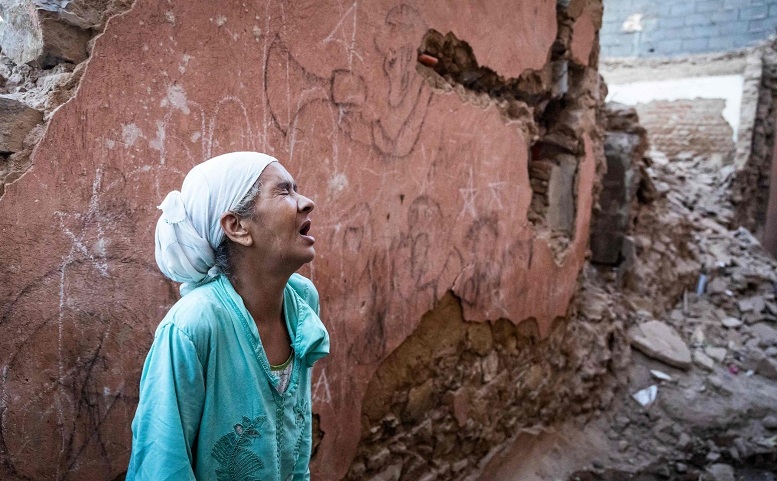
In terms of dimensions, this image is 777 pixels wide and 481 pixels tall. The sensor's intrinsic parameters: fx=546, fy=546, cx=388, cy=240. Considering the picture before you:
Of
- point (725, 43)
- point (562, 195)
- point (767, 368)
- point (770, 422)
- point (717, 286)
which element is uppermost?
point (725, 43)

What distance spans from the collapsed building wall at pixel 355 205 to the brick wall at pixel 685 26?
687 centimetres

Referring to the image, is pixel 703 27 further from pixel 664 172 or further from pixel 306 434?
pixel 306 434

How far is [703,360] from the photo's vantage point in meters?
4.72

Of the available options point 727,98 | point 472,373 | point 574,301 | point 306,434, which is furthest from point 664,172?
point 306,434

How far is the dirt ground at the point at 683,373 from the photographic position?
3674mm

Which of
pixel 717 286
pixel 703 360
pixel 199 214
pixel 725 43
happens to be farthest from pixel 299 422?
pixel 725 43

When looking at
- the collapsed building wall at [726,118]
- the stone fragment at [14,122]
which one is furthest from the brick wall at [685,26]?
the stone fragment at [14,122]

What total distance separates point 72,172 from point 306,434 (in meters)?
0.95

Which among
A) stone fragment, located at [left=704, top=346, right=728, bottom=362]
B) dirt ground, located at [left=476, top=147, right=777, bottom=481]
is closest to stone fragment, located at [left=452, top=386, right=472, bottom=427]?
dirt ground, located at [left=476, top=147, right=777, bottom=481]

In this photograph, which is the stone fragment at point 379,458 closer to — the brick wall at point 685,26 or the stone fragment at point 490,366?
the stone fragment at point 490,366

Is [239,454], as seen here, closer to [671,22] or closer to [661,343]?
[661,343]

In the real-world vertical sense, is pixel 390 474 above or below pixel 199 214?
below

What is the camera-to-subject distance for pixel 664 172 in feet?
24.1

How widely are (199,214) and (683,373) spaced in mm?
4528
